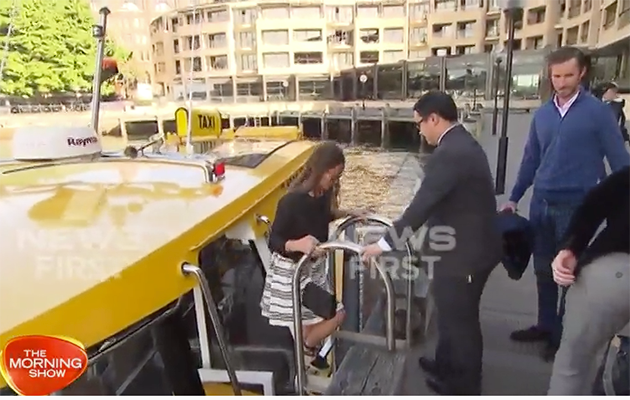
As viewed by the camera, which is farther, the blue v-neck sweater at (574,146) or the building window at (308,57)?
the building window at (308,57)

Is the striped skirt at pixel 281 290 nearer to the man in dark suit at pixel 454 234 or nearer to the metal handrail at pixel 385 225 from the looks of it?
the metal handrail at pixel 385 225

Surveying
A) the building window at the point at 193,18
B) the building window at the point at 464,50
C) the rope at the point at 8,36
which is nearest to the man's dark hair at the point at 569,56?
the building window at the point at 464,50

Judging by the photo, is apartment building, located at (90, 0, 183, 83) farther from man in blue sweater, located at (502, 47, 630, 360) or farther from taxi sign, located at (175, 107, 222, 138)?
man in blue sweater, located at (502, 47, 630, 360)

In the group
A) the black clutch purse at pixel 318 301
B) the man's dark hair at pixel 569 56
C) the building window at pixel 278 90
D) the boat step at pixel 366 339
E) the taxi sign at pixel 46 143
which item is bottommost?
the boat step at pixel 366 339

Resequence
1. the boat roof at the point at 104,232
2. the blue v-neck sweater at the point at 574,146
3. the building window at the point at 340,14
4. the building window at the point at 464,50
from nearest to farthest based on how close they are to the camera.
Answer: the boat roof at the point at 104,232, the blue v-neck sweater at the point at 574,146, the building window at the point at 464,50, the building window at the point at 340,14

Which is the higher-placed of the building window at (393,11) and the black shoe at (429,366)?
the building window at (393,11)
